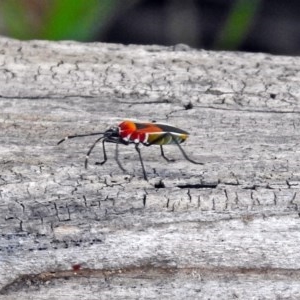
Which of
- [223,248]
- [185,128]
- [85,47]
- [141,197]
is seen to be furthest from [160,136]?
[85,47]

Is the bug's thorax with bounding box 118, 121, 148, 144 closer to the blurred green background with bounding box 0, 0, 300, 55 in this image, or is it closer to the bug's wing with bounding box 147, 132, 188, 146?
the bug's wing with bounding box 147, 132, 188, 146

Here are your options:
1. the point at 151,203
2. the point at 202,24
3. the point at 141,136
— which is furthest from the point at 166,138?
the point at 202,24

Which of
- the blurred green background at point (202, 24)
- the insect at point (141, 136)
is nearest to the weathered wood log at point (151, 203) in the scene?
the insect at point (141, 136)

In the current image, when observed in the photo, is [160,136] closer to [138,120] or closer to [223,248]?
[138,120]

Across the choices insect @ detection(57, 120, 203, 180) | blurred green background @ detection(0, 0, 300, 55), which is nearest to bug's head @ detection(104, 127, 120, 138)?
insect @ detection(57, 120, 203, 180)

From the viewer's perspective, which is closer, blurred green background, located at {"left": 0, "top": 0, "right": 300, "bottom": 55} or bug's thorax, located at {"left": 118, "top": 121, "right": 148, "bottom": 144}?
bug's thorax, located at {"left": 118, "top": 121, "right": 148, "bottom": 144}

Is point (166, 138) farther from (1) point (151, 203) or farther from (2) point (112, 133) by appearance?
(1) point (151, 203)

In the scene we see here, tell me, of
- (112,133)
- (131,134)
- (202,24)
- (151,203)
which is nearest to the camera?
(151,203)

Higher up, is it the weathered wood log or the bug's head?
the bug's head
